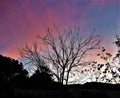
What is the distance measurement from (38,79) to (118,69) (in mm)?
10583

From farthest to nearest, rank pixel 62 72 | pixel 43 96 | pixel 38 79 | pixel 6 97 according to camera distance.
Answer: pixel 38 79 < pixel 43 96 < pixel 62 72 < pixel 6 97

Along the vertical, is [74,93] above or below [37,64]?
below

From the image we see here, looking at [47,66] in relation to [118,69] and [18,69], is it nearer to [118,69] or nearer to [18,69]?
[118,69]

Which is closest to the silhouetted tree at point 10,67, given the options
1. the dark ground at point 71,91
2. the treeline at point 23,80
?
the treeline at point 23,80

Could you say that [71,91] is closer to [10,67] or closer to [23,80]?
[23,80]

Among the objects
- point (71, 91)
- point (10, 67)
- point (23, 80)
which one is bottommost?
point (71, 91)

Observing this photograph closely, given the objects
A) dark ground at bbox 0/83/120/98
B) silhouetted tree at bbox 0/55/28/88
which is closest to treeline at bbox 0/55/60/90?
silhouetted tree at bbox 0/55/28/88

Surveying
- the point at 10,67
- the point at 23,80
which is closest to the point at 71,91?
the point at 23,80

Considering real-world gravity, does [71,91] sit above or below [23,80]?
below

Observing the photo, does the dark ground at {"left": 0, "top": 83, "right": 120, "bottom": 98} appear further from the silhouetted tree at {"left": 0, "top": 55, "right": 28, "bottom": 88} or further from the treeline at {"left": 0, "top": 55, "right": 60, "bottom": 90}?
the silhouetted tree at {"left": 0, "top": 55, "right": 28, "bottom": 88}

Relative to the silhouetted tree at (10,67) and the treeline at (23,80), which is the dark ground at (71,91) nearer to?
the treeline at (23,80)

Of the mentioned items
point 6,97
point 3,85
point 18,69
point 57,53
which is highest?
point 18,69

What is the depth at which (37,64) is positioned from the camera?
96.4ft

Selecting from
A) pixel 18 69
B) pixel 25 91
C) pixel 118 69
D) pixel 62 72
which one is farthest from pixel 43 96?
pixel 18 69
